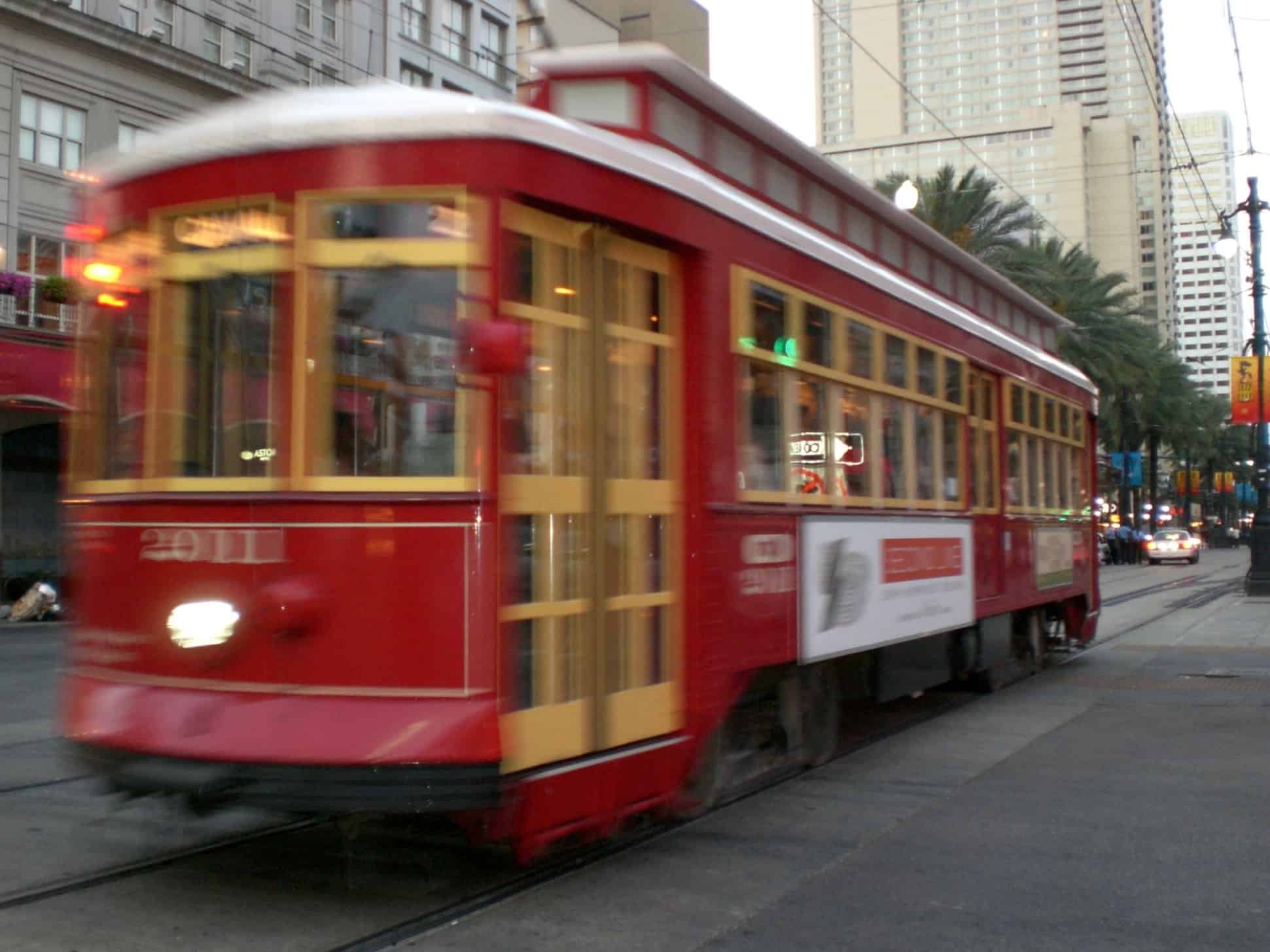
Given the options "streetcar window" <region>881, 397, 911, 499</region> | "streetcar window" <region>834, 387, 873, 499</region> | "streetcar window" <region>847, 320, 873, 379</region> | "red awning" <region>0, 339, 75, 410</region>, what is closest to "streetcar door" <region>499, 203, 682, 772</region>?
"streetcar window" <region>834, 387, 873, 499</region>

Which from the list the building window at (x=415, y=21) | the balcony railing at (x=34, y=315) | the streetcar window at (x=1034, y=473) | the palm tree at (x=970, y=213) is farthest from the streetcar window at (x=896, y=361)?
the building window at (x=415, y=21)

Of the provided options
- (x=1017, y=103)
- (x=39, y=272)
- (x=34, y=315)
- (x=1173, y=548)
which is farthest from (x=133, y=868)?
(x=1017, y=103)

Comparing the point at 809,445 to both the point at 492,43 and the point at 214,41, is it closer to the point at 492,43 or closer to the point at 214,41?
the point at 214,41

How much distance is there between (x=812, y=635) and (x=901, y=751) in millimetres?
2256

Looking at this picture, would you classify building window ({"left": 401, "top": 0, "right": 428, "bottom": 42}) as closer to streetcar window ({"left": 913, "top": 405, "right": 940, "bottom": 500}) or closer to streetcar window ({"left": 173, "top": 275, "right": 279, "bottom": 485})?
streetcar window ({"left": 913, "top": 405, "right": 940, "bottom": 500})

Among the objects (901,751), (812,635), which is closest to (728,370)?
(812,635)

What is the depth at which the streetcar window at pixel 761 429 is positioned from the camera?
6703 mm

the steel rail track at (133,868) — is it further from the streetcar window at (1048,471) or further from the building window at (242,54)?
the building window at (242,54)

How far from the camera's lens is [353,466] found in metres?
5.18

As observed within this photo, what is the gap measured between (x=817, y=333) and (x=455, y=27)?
32.2m

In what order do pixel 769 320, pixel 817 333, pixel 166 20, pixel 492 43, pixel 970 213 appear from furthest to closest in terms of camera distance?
pixel 492 43, pixel 970 213, pixel 166 20, pixel 817 333, pixel 769 320

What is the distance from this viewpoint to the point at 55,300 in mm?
24500

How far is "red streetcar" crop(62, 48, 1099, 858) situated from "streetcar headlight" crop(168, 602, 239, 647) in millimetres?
15

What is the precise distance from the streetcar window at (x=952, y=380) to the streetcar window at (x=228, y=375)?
5632 millimetres
